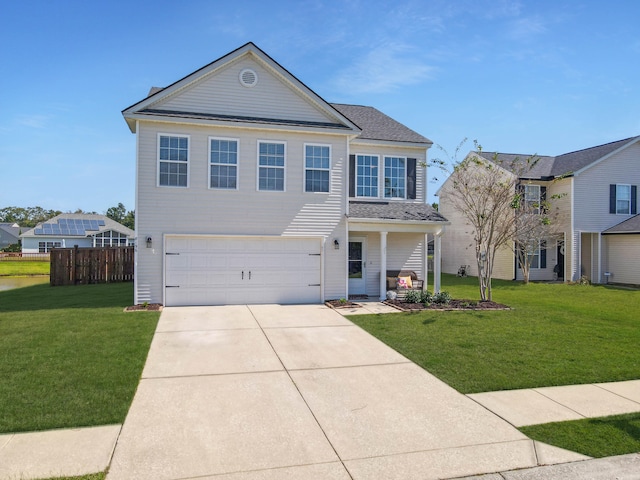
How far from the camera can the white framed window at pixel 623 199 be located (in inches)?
897

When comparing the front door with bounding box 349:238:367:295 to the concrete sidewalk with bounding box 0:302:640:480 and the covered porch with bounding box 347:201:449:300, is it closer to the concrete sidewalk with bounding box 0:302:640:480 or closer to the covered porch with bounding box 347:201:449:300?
the covered porch with bounding box 347:201:449:300

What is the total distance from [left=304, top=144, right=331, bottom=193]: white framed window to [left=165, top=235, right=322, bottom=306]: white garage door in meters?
1.78

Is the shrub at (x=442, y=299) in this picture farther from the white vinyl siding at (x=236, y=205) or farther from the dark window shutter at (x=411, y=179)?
the dark window shutter at (x=411, y=179)

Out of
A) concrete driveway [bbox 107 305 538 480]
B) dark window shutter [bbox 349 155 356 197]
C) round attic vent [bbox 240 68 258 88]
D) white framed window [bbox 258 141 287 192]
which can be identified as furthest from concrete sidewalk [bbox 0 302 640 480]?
round attic vent [bbox 240 68 258 88]

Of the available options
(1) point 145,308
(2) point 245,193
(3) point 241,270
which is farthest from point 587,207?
(1) point 145,308

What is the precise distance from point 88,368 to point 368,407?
14.7 feet

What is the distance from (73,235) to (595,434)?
53246 mm

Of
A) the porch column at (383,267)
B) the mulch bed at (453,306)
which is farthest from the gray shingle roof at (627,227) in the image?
the porch column at (383,267)

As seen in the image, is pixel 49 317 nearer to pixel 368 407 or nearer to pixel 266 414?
pixel 266 414

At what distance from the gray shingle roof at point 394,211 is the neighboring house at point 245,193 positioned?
0.27ft

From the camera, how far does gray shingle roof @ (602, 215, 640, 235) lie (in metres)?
21.4

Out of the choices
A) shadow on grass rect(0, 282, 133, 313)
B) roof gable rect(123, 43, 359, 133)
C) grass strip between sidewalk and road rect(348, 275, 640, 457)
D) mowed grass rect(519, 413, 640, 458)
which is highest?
roof gable rect(123, 43, 359, 133)

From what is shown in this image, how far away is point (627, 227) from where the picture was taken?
21.8 metres

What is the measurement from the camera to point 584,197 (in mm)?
22328
